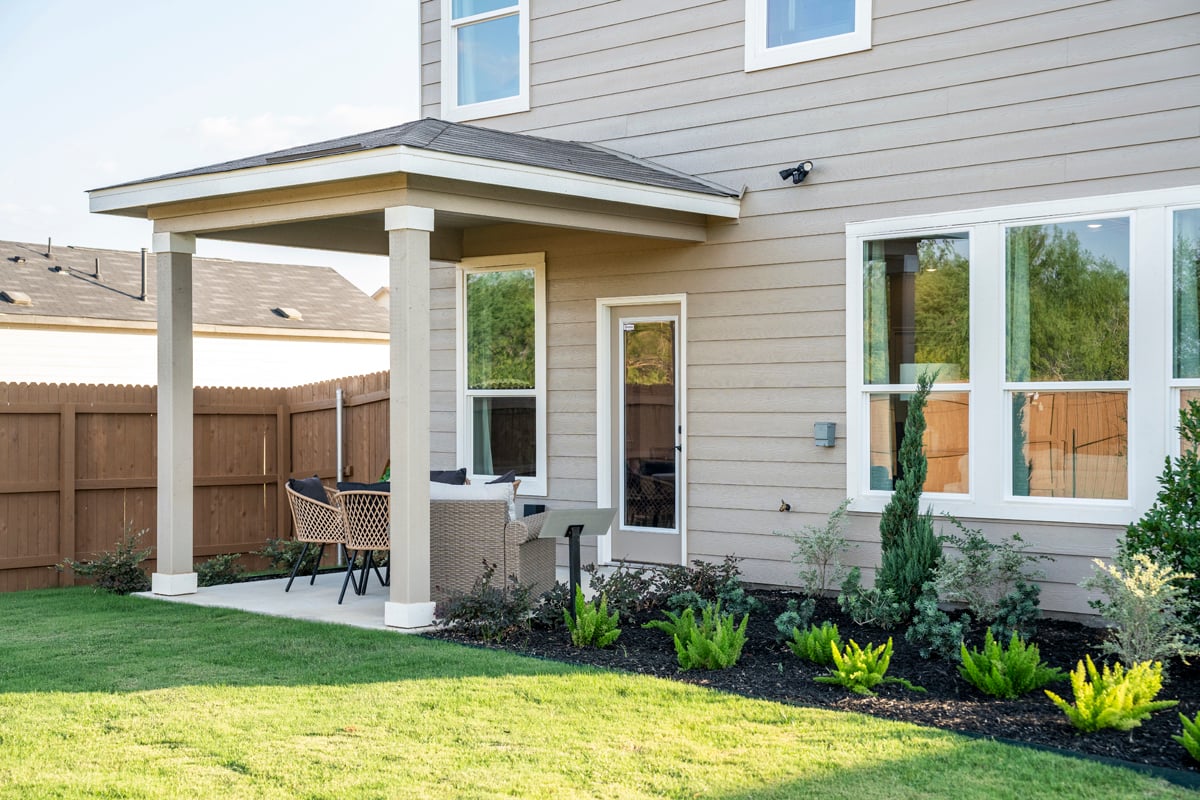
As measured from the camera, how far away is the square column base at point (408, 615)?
7.59 metres

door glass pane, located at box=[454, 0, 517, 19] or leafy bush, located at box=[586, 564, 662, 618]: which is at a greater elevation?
door glass pane, located at box=[454, 0, 517, 19]

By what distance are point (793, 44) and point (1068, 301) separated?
9.10ft

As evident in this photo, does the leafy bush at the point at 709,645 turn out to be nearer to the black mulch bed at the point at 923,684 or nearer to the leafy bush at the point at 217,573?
the black mulch bed at the point at 923,684

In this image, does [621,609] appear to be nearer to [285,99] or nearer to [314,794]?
[314,794]

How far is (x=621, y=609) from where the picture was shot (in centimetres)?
765

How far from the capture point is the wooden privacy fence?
33.9 ft

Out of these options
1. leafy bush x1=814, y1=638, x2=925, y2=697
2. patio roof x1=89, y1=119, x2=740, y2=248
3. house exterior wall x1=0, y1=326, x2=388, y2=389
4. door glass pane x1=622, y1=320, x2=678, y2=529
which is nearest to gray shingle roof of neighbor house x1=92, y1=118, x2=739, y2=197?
patio roof x1=89, y1=119, x2=740, y2=248

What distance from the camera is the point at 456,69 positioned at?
11109 millimetres

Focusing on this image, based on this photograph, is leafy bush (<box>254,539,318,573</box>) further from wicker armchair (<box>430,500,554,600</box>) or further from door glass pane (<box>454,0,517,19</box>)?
door glass pane (<box>454,0,517,19</box>)

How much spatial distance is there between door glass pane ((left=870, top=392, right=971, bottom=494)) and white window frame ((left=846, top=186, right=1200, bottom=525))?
0.06 metres

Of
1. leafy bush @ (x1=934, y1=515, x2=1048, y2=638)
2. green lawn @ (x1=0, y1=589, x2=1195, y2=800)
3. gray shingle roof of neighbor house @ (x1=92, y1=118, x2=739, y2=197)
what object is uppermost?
gray shingle roof of neighbor house @ (x1=92, y1=118, x2=739, y2=197)

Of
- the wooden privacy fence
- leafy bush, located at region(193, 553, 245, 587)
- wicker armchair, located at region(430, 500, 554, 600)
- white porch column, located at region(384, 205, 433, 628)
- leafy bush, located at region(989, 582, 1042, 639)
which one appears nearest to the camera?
leafy bush, located at region(989, 582, 1042, 639)

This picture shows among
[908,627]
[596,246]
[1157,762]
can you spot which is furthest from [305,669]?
[596,246]

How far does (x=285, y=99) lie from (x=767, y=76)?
77.3ft
